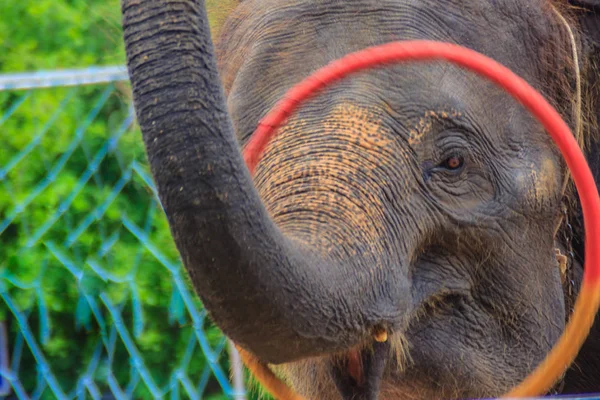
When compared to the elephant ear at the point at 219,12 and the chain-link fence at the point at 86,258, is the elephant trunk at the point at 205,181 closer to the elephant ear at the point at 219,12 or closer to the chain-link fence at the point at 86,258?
the elephant ear at the point at 219,12

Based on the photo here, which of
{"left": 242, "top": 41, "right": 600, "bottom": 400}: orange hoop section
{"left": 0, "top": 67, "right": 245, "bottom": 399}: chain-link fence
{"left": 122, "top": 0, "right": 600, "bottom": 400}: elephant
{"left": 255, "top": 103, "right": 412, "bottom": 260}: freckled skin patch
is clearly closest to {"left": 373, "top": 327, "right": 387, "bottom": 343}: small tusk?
{"left": 122, "top": 0, "right": 600, "bottom": 400}: elephant

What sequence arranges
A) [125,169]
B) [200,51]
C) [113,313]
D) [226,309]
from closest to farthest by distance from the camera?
[200,51] < [226,309] < [113,313] < [125,169]

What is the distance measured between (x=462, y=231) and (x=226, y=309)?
673mm

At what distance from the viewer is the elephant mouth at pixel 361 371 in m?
1.80

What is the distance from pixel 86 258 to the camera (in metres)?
3.66

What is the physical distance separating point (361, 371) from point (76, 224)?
6.71 feet

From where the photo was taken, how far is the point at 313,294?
150cm

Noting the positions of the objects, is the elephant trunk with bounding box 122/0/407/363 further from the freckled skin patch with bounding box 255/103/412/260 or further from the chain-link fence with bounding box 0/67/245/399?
the chain-link fence with bounding box 0/67/245/399

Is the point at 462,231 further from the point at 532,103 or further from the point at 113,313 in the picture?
the point at 113,313

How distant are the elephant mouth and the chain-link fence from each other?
1544 mm

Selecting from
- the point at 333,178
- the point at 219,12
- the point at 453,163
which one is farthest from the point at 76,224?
the point at 333,178

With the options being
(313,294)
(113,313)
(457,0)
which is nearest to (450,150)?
(457,0)

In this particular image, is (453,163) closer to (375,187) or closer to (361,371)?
(375,187)

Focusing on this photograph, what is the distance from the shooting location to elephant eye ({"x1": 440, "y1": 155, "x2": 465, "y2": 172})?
195 centimetres
